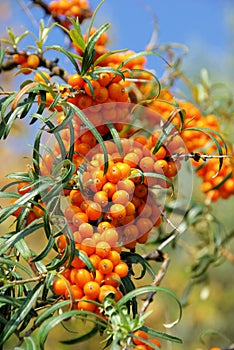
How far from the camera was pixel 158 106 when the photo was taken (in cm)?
144

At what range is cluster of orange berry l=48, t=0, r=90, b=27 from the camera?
5.01 ft

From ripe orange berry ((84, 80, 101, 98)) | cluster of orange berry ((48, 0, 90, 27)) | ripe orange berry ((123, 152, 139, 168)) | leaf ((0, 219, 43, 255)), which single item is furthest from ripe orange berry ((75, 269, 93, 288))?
cluster of orange berry ((48, 0, 90, 27))

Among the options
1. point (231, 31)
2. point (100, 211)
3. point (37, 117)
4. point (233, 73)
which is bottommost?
point (100, 211)

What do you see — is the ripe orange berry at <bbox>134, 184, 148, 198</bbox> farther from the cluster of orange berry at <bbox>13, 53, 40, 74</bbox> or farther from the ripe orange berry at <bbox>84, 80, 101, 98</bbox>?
the cluster of orange berry at <bbox>13, 53, 40, 74</bbox>

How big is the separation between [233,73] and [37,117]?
10591mm

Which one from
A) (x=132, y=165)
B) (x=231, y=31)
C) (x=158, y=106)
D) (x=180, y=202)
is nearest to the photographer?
(x=132, y=165)

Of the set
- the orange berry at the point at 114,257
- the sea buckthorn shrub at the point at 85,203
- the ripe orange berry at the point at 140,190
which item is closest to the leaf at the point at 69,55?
the sea buckthorn shrub at the point at 85,203

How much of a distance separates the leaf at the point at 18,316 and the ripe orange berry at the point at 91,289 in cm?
9

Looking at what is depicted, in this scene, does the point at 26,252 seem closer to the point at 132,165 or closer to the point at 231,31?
the point at 132,165

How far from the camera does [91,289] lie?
0.84 metres

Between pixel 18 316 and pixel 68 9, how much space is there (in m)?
1.03

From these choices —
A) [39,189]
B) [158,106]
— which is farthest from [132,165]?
[158,106]

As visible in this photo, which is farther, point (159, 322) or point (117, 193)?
point (159, 322)

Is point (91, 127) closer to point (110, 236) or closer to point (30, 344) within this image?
point (110, 236)
